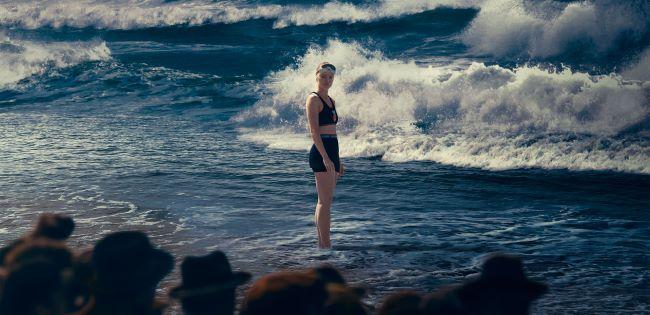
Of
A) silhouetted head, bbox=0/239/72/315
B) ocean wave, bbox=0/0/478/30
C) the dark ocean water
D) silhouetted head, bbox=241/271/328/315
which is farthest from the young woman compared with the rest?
ocean wave, bbox=0/0/478/30

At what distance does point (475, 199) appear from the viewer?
8461 mm

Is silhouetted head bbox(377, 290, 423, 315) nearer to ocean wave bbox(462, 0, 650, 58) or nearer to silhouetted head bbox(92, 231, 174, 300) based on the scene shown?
silhouetted head bbox(92, 231, 174, 300)

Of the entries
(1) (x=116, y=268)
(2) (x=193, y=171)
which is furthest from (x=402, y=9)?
(1) (x=116, y=268)

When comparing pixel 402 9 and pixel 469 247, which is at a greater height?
pixel 402 9

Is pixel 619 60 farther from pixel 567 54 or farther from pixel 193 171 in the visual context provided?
pixel 193 171

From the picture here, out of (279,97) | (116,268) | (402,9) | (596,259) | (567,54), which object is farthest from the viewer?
(402,9)

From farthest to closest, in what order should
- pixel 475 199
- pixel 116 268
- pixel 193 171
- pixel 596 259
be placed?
pixel 193 171
pixel 475 199
pixel 596 259
pixel 116 268

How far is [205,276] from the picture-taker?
2.06 m

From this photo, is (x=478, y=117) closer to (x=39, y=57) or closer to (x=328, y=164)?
(x=328, y=164)

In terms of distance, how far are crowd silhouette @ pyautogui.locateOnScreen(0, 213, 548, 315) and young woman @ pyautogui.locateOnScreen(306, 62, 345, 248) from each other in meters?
4.03

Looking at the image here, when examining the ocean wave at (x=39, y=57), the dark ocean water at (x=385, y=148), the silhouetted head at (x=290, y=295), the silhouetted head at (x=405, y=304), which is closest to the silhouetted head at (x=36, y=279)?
the silhouetted head at (x=290, y=295)

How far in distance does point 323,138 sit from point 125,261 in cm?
427

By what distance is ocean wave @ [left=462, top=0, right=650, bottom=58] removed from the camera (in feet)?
68.2

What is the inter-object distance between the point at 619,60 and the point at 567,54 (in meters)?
1.75
